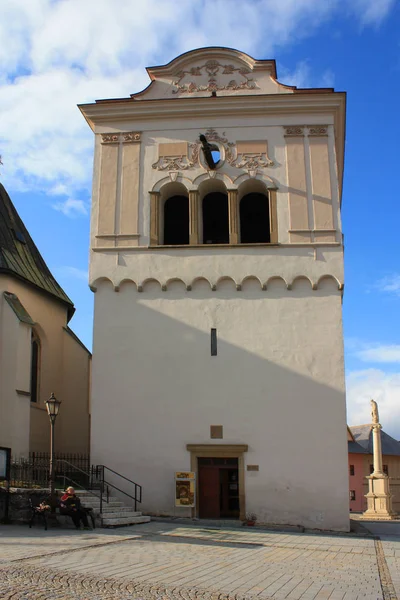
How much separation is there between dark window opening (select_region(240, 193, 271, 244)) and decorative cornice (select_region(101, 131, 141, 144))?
4.12 metres

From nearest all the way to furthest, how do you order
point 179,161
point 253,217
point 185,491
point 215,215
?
1. point 185,491
2. point 179,161
3. point 253,217
4. point 215,215

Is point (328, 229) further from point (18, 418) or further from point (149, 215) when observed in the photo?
point (18, 418)

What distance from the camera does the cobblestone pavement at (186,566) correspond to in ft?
29.6

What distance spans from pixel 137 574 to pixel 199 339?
11359 mm

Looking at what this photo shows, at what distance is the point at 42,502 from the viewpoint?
16.1 m

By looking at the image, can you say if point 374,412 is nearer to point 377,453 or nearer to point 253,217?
point 377,453

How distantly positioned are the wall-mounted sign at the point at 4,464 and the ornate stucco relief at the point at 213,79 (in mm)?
13158

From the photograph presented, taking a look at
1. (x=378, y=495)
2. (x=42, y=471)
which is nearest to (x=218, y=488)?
(x=42, y=471)

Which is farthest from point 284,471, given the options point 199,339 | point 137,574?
point 137,574

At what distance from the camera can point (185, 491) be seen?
19656mm

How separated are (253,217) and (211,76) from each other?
4.96 m

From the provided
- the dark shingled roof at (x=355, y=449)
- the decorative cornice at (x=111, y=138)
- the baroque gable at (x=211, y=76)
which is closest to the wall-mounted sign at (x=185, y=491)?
the decorative cornice at (x=111, y=138)

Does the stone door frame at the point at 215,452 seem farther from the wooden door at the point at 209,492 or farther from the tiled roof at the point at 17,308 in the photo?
the tiled roof at the point at 17,308

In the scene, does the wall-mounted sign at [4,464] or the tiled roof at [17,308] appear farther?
the tiled roof at [17,308]
